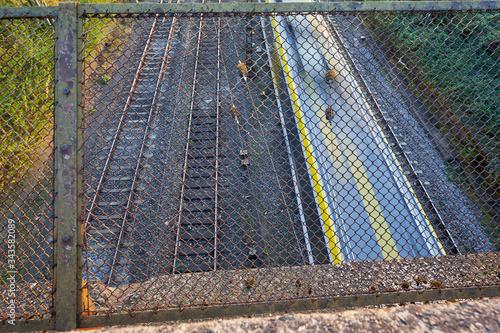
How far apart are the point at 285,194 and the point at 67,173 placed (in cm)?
480

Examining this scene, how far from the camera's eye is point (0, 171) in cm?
685

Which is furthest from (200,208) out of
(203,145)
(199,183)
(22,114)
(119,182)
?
(22,114)

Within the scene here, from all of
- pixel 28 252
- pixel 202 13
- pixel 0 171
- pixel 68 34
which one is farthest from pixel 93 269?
pixel 202 13

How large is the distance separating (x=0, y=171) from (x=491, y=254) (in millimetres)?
8710

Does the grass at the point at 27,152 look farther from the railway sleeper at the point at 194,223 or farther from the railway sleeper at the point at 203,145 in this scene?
the railway sleeper at the point at 203,145

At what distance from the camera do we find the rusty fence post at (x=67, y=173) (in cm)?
207

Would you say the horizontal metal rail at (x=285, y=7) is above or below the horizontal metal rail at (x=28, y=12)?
above

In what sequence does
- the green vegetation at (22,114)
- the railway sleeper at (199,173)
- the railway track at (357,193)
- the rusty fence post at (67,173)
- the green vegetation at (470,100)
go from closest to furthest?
the rusty fence post at (67,173)
the green vegetation at (22,114)
the railway track at (357,193)
the green vegetation at (470,100)
the railway sleeper at (199,173)

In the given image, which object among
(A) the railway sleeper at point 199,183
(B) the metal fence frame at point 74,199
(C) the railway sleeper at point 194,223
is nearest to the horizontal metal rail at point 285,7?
(B) the metal fence frame at point 74,199

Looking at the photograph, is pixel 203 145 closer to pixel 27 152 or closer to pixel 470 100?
pixel 27 152

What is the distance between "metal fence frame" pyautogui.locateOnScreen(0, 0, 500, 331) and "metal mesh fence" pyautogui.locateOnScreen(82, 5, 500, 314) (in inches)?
5.1

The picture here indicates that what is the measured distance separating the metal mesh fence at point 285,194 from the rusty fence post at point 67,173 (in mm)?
287

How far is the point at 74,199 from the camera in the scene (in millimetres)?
2098

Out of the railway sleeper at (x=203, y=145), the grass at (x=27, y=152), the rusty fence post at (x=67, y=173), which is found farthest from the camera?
the railway sleeper at (x=203, y=145)
